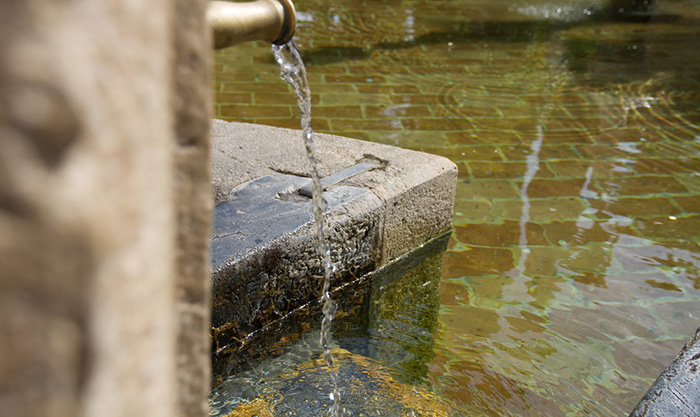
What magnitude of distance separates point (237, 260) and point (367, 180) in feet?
2.82

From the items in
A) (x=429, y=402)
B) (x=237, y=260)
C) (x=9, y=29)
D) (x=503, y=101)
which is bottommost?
(x=429, y=402)

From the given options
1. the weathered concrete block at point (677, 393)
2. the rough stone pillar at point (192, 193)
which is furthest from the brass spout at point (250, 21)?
the weathered concrete block at point (677, 393)

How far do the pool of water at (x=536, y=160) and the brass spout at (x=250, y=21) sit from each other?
1.51 meters

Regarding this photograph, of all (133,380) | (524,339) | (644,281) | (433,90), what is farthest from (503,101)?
Result: (133,380)

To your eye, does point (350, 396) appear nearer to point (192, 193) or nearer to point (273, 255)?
point (273, 255)

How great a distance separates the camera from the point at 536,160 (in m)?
4.35

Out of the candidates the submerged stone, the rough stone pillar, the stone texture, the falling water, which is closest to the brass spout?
the rough stone pillar

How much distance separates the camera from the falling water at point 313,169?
1812 mm

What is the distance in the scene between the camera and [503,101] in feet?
17.8

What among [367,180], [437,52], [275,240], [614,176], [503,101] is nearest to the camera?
[275,240]

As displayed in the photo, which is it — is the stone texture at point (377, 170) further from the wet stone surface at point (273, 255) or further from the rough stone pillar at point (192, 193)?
the rough stone pillar at point (192, 193)

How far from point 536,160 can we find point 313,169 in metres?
2.77

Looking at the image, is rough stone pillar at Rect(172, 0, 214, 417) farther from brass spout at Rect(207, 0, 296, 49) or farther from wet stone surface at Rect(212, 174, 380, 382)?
wet stone surface at Rect(212, 174, 380, 382)

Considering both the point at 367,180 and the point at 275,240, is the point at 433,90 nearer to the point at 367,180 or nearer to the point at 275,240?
the point at 367,180
